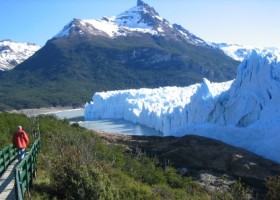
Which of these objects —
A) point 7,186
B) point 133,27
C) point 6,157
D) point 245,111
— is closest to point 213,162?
point 245,111

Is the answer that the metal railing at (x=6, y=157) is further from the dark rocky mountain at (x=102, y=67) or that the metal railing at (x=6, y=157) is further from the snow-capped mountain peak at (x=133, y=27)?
the snow-capped mountain peak at (x=133, y=27)

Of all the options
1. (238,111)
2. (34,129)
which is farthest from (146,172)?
(238,111)

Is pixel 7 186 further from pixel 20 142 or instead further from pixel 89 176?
pixel 20 142

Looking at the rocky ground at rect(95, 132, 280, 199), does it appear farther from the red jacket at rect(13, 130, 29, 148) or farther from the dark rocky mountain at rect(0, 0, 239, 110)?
the dark rocky mountain at rect(0, 0, 239, 110)

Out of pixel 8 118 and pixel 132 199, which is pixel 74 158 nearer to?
pixel 132 199

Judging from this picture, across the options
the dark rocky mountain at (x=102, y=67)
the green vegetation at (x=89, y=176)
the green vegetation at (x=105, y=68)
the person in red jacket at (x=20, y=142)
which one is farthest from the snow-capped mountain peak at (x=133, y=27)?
the person in red jacket at (x=20, y=142)

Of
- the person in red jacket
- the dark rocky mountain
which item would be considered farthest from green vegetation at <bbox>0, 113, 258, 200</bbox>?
the dark rocky mountain
